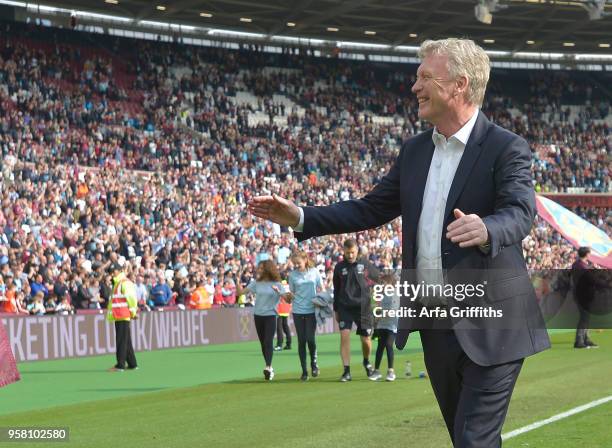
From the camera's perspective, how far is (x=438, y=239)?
474cm

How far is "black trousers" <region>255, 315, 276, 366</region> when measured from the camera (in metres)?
17.3

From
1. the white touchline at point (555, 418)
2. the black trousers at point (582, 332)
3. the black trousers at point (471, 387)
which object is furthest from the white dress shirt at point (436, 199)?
the black trousers at point (582, 332)

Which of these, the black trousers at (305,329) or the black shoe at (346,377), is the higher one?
the black trousers at (305,329)

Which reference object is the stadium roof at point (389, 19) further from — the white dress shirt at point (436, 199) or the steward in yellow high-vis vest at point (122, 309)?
the white dress shirt at point (436, 199)

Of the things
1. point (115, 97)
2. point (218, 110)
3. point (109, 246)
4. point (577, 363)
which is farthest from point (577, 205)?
point (577, 363)

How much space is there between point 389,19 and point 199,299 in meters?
31.0

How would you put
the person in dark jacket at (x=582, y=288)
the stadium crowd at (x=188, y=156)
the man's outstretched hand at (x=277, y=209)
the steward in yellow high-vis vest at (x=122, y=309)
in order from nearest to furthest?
the man's outstretched hand at (x=277, y=209) < the steward in yellow high-vis vest at (x=122, y=309) < the person in dark jacket at (x=582, y=288) < the stadium crowd at (x=188, y=156)

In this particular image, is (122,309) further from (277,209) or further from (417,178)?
(417,178)

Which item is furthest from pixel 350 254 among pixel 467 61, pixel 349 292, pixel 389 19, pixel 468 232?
pixel 389 19

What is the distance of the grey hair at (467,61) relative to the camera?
15.8 ft

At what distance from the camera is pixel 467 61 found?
15.8 ft

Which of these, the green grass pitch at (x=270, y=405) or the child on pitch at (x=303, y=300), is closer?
the green grass pitch at (x=270, y=405)

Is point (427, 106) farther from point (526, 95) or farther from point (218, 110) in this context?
point (526, 95)

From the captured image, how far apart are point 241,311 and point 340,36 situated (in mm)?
31910
